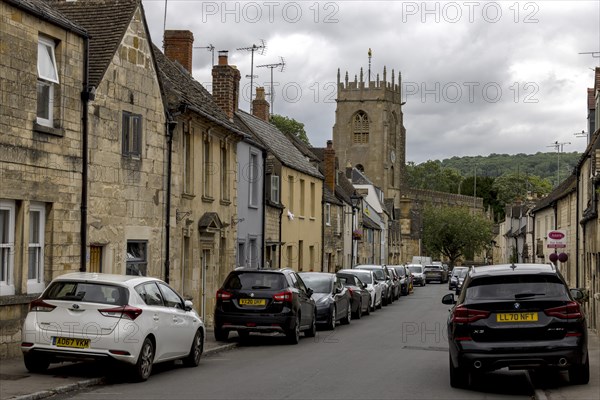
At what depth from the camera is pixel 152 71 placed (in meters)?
21.5

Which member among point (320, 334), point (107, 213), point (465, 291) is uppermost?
point (107, 213)

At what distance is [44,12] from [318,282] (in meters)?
12.6

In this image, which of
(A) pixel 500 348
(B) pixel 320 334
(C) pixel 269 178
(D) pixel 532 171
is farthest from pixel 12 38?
(D) pixel 532 171

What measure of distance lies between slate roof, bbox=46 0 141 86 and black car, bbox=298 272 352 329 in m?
9.30

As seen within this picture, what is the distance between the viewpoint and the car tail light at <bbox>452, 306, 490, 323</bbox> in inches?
494

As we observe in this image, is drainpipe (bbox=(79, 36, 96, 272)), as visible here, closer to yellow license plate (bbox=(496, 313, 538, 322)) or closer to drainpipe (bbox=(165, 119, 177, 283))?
drainpipe (bbox=(165, 119, 177, 283))

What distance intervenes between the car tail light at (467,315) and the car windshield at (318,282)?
1342cm

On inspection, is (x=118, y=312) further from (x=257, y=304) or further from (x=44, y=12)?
(x=257, y=304)

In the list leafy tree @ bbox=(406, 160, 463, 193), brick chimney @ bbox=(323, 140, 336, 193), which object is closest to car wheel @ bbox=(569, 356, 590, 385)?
brick chimney @ bbox=(323, 140, 336, 193)

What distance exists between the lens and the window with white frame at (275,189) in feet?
115

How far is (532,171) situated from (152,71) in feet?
587

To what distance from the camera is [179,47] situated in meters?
32.3

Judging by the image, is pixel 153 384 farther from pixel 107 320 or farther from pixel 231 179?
pixel 231 179

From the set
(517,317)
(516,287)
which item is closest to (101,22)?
(516,287)
